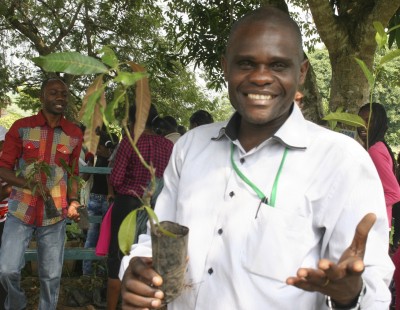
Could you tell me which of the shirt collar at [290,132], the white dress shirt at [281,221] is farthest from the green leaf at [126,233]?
the shirt collar at [290,132]

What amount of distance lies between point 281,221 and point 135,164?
2.60m

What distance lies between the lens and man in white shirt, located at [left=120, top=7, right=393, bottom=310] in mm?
1321

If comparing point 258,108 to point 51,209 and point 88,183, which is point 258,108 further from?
point 88,183

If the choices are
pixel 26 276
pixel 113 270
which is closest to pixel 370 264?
pixel 113 270

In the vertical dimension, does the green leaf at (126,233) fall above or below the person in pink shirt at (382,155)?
below

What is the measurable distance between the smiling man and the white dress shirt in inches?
91.0

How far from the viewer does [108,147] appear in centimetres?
562

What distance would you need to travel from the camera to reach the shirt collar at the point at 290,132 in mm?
1447

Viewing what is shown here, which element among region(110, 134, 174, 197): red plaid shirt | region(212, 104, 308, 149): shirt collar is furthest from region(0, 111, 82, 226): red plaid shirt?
region(212, 104, 308, 149): shirt collar

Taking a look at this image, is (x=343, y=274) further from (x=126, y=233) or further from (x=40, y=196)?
(x=40, y=196)

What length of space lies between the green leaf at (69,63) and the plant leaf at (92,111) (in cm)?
4

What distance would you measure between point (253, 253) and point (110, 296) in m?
2.92

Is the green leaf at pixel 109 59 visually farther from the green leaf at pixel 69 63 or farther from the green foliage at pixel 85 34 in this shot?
the green foliage at pixel 85 34

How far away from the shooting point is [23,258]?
357cm
